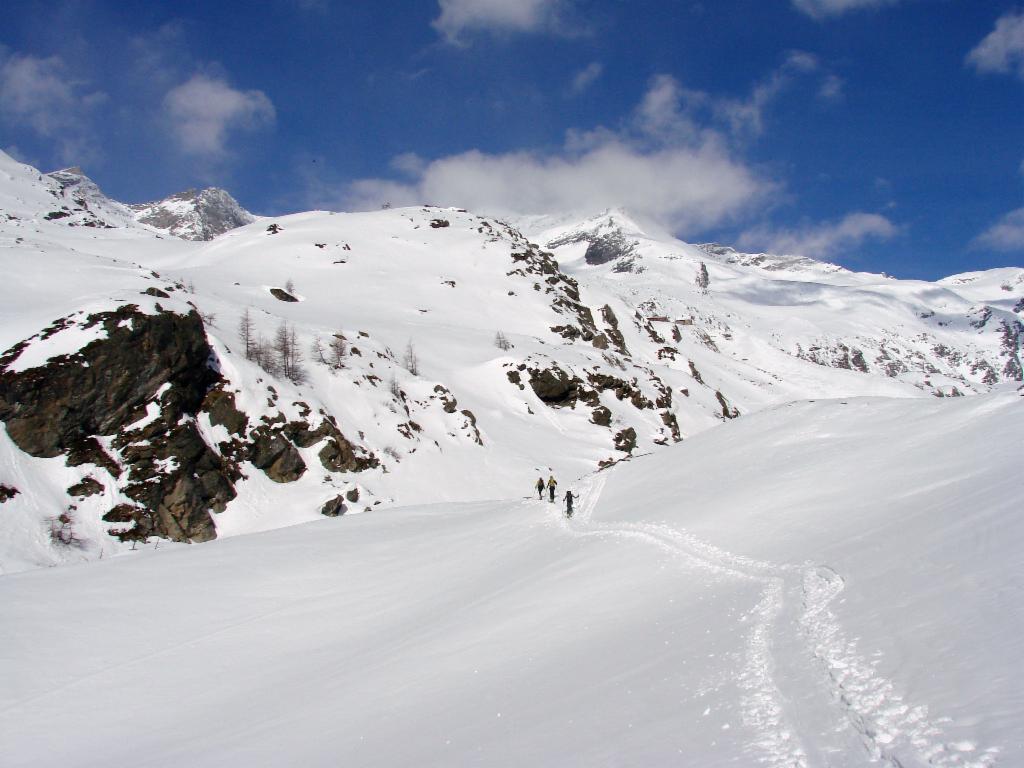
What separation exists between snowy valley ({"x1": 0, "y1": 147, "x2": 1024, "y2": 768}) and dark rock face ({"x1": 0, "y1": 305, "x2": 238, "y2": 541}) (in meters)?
0.13

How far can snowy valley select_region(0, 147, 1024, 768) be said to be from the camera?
6.13 metres

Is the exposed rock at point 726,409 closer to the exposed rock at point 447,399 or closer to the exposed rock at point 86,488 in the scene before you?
the exposed rock at point 447,399

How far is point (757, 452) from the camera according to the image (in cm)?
2316

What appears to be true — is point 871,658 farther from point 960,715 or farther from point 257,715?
point 257,715

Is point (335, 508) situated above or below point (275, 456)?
below

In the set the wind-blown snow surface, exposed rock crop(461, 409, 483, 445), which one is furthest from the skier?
exposed rock crop(461, 409, 483, 445)

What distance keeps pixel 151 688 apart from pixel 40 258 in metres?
38.4

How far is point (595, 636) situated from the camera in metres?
9.45

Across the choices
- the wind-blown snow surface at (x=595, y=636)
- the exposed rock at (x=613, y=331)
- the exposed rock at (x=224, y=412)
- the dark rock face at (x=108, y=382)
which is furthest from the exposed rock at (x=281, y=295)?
the wind-blown snow surface at (x=595, y=636)

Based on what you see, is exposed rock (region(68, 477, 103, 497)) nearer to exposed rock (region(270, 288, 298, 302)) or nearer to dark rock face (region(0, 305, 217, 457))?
dark rock face (region(0, 305, 217, 457))

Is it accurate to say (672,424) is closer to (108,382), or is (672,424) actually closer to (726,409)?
(726,409)

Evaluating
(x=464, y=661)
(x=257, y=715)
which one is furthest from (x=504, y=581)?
(x=257, y=715)

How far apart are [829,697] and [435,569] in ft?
40.8

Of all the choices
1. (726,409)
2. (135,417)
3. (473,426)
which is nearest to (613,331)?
(726,409)
